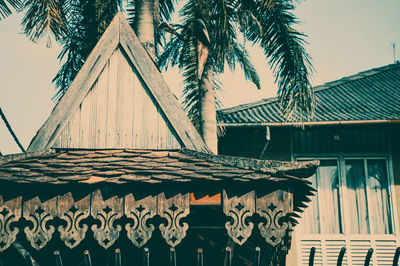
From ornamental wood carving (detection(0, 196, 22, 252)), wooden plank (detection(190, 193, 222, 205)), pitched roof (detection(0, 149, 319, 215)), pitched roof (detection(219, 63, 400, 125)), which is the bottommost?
ornamental wood carving (detection(0, 196, 22, 252))

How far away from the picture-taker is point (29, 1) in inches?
328

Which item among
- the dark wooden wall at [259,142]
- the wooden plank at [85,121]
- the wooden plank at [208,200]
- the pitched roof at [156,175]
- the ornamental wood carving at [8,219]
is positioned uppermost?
the dark wooden wall at [259,142]

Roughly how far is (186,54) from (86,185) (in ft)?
23.1

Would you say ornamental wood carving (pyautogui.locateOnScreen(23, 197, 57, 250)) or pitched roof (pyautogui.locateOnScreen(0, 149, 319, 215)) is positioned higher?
pitched roof (pyautogui.locateOnScreen(0, 149, 319, 215))

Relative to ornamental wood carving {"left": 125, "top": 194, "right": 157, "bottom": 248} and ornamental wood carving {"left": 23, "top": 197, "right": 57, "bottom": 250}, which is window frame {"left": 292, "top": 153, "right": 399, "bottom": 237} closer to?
ornamental wood carving {"left": 125, "top": 194, "right": 157, "bottom": 248}

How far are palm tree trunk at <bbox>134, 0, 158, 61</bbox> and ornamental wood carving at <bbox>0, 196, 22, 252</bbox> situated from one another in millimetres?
5008

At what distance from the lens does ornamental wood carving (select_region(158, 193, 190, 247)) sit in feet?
14.4

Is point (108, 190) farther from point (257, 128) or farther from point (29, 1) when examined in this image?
point (257, 128)

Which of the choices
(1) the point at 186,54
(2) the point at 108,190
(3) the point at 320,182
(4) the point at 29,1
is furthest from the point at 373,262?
(4) the point at 29,1

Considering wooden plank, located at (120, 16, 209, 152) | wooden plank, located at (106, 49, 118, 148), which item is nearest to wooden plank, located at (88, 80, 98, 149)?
wooden plank, located at (106, 49, 118, 148)

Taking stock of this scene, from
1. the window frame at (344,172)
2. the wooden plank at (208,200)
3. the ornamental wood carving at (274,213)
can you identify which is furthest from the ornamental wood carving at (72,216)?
the window frame at (344,172)

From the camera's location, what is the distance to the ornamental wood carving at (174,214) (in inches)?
173

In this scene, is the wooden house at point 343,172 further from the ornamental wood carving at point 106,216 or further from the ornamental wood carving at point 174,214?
the ornamental wood carving at point 106,216

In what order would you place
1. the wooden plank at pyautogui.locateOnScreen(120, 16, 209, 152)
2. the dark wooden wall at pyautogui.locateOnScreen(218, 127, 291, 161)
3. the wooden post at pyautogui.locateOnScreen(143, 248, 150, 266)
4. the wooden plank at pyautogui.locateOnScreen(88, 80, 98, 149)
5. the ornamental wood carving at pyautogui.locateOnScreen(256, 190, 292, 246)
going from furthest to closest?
1. the dark wooden wall at pyautogui.locateOnScreen(218, 127, 291, 161)
2. the wooden plank at pyautogui.locateOnScreen(120, 16, 209, 152)
3. the wooden plank at pyautogui.locateOnScreen(88, 80, 98, 149)
4. the ornamental wood carving at pyautogui.locateOnScreen(256, 190, 292, 246)
5. the wooden post at pyautogui.locateOnScreen(143, 248, 150, 266)
